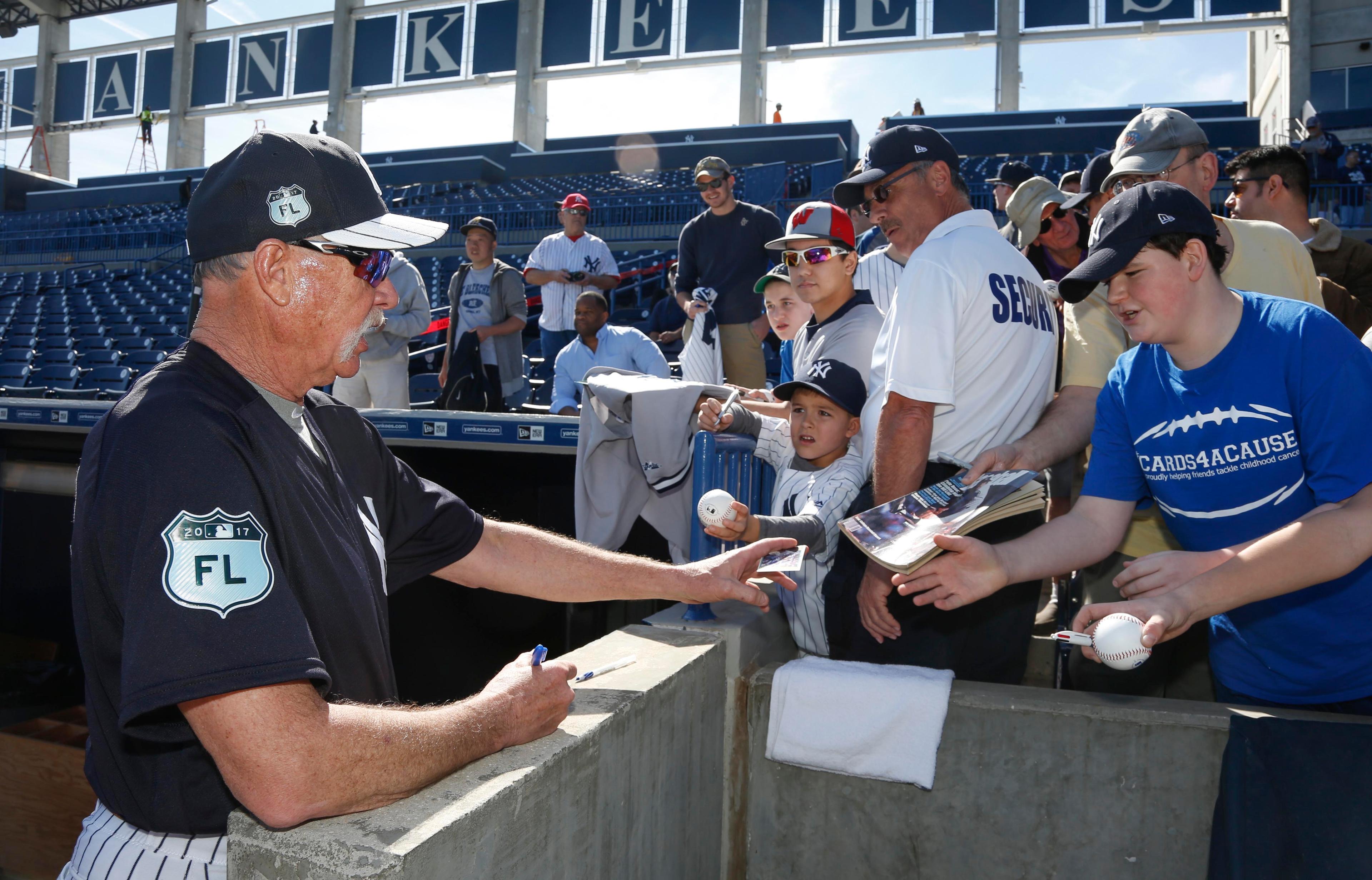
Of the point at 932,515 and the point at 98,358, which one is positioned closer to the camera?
the point at 932,515

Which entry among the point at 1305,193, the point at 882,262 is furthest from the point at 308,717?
the point at 1305,193

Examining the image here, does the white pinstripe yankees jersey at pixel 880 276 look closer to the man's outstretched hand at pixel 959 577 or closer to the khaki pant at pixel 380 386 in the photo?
the man's outstretched hand at pixel 959 577

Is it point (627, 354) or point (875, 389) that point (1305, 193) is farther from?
point (627, 354)

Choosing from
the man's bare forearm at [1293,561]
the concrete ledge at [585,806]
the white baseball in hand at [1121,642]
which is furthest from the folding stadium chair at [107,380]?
the man's bare forearm at [1293,561]

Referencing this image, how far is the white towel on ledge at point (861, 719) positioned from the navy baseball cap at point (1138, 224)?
1.16 metres

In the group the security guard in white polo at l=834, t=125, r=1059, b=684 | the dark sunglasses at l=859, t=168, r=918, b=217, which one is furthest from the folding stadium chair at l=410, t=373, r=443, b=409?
the security guard in white polo at l=834, t=125, r=1059, b=684

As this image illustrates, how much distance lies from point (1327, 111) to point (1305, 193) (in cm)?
2058

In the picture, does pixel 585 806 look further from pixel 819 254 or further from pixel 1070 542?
pixel 819 254

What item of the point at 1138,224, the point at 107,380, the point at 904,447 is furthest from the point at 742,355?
the point at 107,380

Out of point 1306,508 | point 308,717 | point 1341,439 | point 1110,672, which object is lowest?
point 1110,672

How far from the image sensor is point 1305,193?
3.90m

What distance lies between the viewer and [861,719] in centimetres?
246

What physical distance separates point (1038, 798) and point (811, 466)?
53.9 inches

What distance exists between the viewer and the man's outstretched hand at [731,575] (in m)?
2.29
